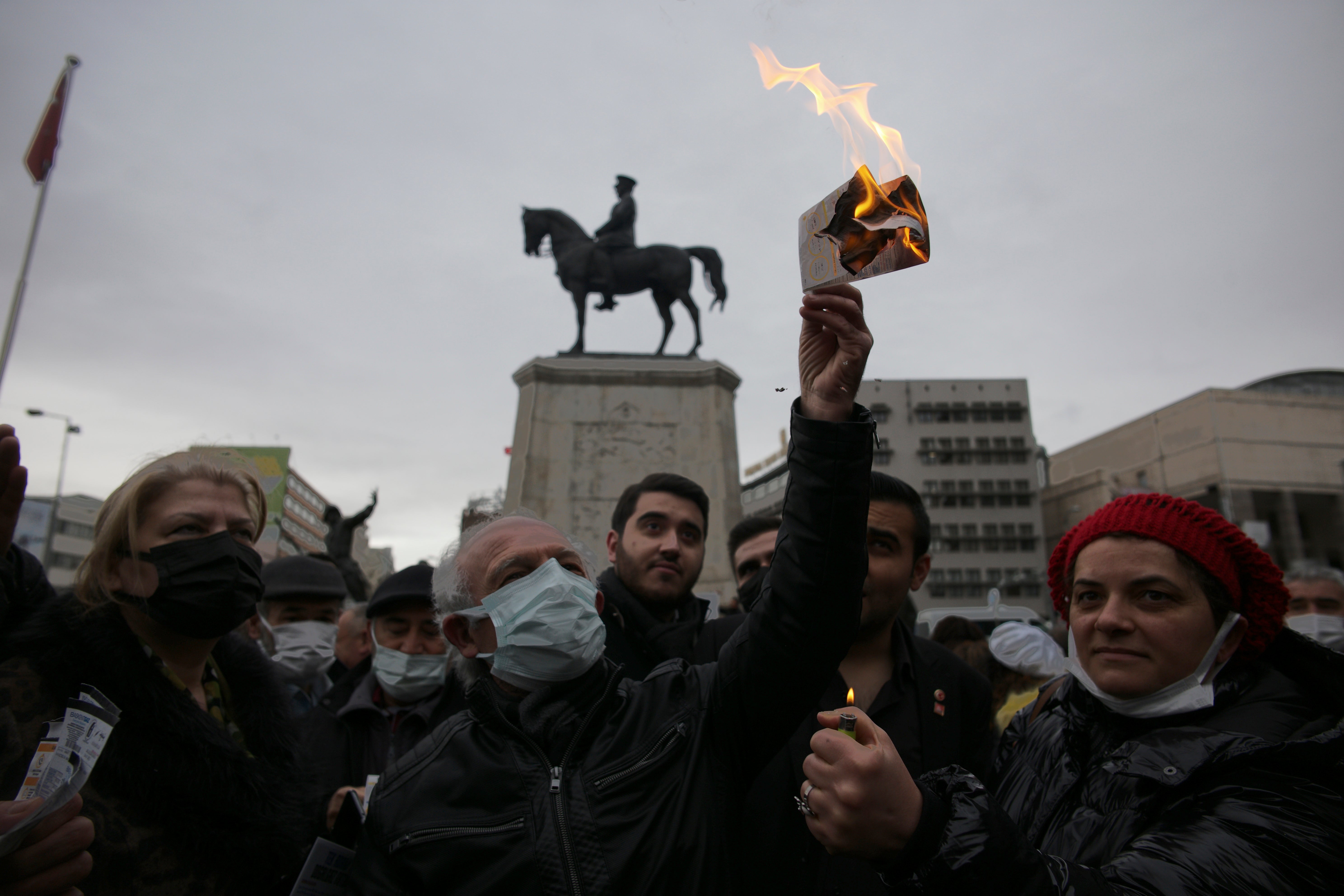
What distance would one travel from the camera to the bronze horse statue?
12359mm

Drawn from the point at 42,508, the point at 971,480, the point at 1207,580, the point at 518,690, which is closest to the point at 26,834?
the point at 518,690

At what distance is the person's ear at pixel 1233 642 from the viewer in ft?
5.51

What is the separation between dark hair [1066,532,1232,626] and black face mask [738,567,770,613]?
158 centimetres

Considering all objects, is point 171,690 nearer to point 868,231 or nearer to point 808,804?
point 808,804

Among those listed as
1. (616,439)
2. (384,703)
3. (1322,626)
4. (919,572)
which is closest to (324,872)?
(384,703)

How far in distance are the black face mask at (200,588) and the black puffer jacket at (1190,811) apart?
173 centimetres

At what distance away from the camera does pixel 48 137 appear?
13.7m

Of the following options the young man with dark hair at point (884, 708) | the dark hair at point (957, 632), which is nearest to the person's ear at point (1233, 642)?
the young man with dark hair at point (884, 708)

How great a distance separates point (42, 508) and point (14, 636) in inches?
1366

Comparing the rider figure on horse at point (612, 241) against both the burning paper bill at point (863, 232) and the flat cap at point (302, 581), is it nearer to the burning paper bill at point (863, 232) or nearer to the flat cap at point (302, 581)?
the flat cap at point (302, 581)

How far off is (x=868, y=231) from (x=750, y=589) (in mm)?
2101

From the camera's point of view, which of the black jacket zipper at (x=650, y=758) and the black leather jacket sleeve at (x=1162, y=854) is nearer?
the black leather jacket sleeve at (x=1162, y=854)

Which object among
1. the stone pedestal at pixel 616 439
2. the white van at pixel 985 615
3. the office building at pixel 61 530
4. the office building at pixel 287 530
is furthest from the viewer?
the office building at pixel 61 530

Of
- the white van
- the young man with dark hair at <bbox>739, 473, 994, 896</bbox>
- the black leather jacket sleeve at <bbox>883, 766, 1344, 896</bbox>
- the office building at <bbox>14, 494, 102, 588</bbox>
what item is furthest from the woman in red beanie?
the office building at <bbox>14, 494, 102, 588</bbox>
